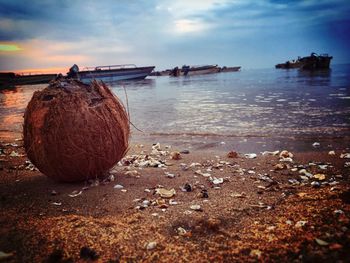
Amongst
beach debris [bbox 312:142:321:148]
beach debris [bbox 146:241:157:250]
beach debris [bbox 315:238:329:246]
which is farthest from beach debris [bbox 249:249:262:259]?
beach debris [bbox 312:142:321:148]

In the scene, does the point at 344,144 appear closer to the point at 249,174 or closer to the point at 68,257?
the point at 249,174

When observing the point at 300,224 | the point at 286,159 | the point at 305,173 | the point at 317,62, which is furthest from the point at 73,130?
the point at 317,62

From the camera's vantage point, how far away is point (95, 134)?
403 centimetres

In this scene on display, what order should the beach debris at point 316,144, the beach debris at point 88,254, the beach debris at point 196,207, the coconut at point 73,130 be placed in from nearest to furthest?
the beach debris at point 88,254, the beach debris at point 196,207, the coconut at point 73,130, the beach debris at point 316,144

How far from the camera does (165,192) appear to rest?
4074mm

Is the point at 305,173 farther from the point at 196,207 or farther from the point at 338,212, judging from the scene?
the point at 196,207

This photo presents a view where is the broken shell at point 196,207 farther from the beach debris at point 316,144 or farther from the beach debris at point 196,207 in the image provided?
the beach debris at point 316,144

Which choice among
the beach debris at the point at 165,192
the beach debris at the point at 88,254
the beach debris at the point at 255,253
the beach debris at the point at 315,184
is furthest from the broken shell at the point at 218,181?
the beach debris at the point at 88,254

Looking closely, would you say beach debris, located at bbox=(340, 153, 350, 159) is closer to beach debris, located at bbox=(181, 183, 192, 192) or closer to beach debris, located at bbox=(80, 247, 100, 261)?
beach debris, located at bbox=(181, 183, 192, 192)

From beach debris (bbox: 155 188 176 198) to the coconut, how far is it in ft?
2.98

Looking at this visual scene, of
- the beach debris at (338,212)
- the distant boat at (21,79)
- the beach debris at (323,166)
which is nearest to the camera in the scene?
the beach debris at (338,212)

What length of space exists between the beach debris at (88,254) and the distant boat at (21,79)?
5871 cm

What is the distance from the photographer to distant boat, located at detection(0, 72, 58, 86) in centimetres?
5338

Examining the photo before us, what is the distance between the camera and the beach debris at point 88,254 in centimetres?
256
